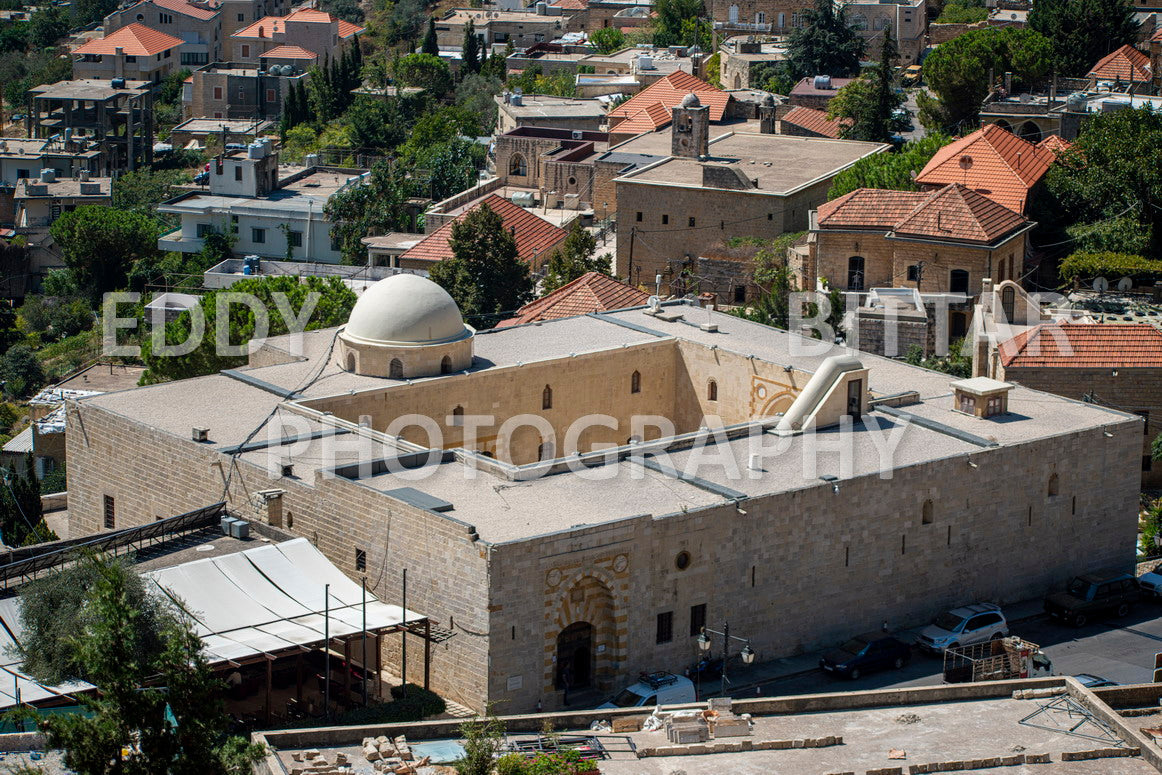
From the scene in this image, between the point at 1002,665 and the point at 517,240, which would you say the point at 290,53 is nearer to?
the point at 517,240

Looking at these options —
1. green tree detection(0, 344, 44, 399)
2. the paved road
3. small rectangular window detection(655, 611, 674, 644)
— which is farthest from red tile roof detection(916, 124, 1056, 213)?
green tree detection(0, 344, 44, 399)

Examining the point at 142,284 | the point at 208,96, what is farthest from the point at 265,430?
the point at 208,96

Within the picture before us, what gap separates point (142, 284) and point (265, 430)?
4598cm

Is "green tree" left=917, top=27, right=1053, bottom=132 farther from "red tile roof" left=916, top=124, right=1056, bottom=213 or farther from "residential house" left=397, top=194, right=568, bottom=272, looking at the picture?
"residential house" left=397, top=194, right=568, bottom=272

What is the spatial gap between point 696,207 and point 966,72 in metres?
20.4

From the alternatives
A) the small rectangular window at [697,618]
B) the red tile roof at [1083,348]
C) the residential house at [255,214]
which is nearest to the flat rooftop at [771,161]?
the red tile roof at [1083,348]

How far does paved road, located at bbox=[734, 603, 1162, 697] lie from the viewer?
43.8 metres

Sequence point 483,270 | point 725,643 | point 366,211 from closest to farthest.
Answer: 1. point 725,643
2. point 483,270
3. point 366,211

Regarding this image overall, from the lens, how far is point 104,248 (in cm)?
9681

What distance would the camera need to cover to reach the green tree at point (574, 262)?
70.9m

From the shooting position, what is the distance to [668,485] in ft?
147

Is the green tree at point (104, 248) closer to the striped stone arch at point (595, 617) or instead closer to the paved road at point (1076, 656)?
the striped stone arch at point (595, 617)

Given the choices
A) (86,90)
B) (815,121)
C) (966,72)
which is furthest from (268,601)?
(86,90)

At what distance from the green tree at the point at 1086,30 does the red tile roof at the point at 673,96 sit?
18.3 meters
